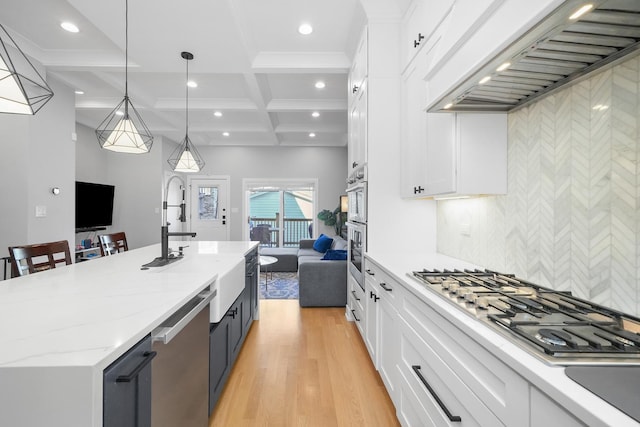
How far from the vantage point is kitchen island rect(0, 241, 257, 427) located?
64cm

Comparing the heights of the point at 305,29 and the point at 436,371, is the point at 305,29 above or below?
above

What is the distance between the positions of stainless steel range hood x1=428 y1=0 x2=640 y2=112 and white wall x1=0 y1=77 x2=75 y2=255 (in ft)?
13.7

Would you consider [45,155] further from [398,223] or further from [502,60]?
[502,60]

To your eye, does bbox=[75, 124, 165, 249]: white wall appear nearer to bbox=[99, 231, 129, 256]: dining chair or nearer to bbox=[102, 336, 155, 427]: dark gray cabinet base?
bbox=[99, 231, 129, 256]: dining chair

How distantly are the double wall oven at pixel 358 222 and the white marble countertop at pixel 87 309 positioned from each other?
50.8 inches

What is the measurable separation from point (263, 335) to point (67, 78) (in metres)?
3.91

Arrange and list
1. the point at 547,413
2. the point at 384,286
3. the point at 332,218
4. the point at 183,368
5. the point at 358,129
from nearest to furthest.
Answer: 1. the point at 547,413
2. the point at 183,368
3. the point at 384,286
4. the point at 358,129
5. the point at 332,218

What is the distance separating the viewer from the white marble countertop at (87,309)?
2.30 ft

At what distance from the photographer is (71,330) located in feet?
2.69

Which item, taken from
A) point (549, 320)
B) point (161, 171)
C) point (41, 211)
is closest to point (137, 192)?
point (161, 171)

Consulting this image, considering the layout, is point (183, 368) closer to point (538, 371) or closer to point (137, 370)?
point (137, 370)

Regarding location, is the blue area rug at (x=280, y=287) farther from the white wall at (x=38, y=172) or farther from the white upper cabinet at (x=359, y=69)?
the white upper cabinet at (x=359, y=69)

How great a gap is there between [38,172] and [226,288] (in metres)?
3.22

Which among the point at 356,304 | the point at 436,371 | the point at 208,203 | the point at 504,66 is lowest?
the point at 356,304
